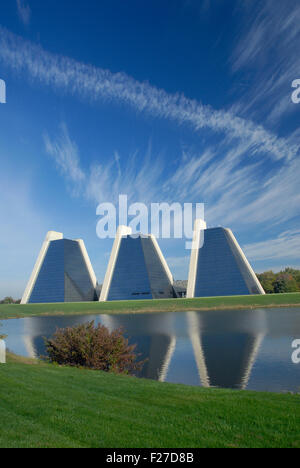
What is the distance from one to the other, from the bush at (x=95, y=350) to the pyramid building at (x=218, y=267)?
49.3m

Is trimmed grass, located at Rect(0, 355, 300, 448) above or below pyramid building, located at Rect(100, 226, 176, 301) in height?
below

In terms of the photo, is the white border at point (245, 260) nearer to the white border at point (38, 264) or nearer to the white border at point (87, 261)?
the white border at point (87, 261)

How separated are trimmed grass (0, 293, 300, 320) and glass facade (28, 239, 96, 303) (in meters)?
8.75

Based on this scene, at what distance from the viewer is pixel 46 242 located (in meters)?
78.2

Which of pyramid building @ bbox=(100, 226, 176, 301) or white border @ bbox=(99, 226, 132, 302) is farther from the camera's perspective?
white border @ bbox=(99, 226, 132, 302)

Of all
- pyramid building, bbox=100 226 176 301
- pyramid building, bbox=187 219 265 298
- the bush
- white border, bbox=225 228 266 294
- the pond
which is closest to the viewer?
the pond

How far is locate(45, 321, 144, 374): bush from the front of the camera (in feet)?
43.7

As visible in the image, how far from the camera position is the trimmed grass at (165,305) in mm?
49719

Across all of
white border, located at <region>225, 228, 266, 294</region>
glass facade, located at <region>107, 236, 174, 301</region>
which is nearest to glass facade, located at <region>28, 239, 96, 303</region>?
glass facade, located at <region>107, 236, 174, 301</region>

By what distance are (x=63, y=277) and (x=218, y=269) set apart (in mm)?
31663

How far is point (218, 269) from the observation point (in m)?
63.7

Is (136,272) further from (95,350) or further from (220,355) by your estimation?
(95,350)

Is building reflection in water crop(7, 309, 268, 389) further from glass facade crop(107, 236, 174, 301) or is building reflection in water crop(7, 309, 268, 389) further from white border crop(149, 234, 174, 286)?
white border crop(149, 234, 174, 286)

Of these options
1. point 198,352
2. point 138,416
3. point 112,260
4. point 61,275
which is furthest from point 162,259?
point 138,416
